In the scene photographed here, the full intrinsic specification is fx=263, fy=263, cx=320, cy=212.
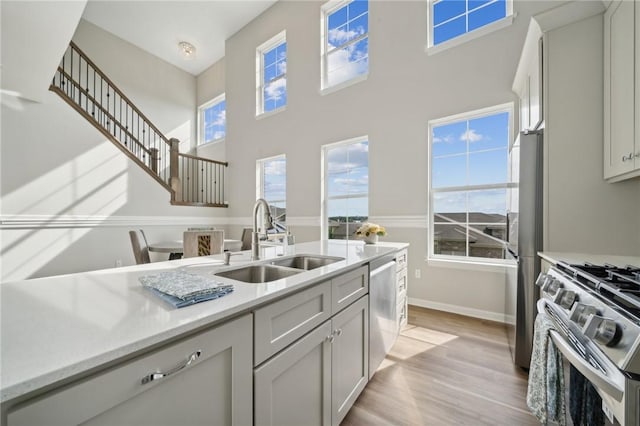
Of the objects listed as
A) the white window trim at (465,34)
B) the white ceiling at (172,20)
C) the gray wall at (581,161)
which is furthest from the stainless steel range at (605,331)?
the white ceiling at (172,20)

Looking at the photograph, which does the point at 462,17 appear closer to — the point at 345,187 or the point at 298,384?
the point at 345,187

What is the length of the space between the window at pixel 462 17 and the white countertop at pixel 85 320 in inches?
145

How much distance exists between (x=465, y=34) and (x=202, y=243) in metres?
3.93

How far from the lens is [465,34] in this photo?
123 inches

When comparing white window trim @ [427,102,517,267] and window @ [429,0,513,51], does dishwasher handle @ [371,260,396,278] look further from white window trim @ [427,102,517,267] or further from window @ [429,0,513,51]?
window @ [429,0,513,51]

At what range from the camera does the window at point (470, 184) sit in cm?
303

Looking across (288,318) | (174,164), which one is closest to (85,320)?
(288,318)

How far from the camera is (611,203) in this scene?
1.69m

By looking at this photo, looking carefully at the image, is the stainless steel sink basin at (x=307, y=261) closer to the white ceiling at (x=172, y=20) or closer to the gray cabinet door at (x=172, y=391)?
the gray cabinet door at (x=172, y=391)

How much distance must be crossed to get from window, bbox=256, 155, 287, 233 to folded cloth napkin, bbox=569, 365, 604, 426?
427 centimetres

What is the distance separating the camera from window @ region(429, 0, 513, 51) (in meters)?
3.00

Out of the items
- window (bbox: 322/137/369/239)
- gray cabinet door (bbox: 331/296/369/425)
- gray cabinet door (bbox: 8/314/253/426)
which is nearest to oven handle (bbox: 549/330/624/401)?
gray cabinet door (bbox: 331/296/369/425)

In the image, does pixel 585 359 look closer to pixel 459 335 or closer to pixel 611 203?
pixel 611 203

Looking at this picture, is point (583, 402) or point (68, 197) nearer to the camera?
point (583, 402)
